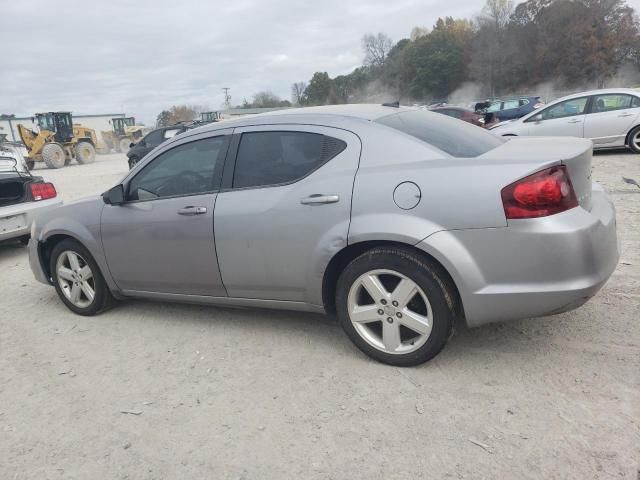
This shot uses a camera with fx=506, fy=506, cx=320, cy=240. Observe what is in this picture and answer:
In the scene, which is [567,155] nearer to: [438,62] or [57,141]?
[57,141]

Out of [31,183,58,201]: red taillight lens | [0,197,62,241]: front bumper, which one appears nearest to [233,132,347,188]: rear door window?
[0,197,62,241]: front bumper

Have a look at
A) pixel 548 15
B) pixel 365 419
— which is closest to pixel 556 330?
pixel 365 419

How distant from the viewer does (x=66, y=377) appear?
132 inches

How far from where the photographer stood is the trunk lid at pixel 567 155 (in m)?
2.69

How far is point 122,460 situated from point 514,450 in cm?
185

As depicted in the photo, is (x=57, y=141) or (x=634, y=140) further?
(x=57, y=141)

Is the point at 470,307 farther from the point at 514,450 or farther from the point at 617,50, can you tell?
the point at 617,50

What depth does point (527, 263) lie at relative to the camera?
2.58 m

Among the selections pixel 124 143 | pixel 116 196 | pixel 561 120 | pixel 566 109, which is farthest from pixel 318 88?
pixel 116 196

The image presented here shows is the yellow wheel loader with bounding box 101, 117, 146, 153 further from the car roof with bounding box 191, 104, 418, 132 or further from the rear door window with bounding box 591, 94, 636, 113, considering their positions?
the car roof with bounding box 191, 104, 418, 132

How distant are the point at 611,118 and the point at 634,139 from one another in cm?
63

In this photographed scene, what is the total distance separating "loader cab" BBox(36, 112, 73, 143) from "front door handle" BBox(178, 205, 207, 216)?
27271 millimetres

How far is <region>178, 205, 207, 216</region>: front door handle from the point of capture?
11.5 feet

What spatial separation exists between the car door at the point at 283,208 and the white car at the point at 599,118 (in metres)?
9.10
